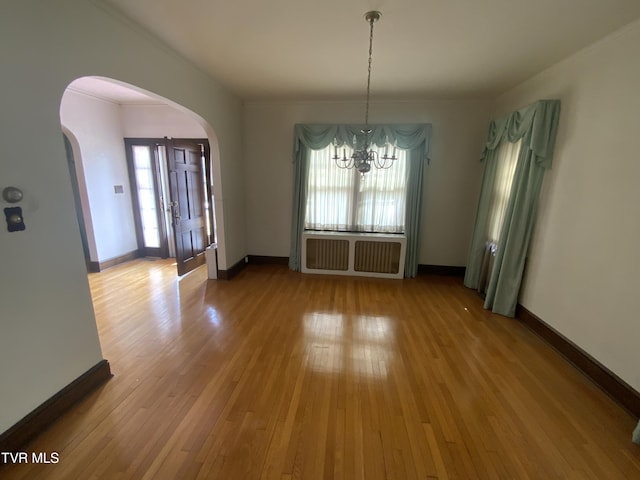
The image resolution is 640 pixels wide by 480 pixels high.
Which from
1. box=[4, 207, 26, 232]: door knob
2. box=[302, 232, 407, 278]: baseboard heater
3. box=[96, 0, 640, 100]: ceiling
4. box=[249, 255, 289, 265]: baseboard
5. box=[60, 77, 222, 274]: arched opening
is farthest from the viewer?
box=[249, 255, 289, 265]: baseboard

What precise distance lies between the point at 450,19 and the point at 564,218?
2093mm

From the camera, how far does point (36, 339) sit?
5.32 feet

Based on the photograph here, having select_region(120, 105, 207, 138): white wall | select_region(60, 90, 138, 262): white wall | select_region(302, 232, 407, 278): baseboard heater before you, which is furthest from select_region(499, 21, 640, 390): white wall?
select_region(60, 90, 138, 262): white wall

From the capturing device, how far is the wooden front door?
13.3ft

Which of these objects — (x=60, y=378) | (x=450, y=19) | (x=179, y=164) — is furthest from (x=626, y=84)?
(x=179, y=164)

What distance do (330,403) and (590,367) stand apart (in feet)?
7.24

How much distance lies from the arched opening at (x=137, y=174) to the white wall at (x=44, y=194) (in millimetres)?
1874

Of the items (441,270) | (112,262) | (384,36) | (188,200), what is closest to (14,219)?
(384,36)

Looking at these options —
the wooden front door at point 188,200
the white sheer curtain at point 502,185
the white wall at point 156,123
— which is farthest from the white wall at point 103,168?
the white sheer curtain at point 502,185

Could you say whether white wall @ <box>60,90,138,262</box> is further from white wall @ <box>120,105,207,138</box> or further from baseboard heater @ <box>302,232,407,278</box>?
baseboard heater @ <box>302,232,407,278</box>

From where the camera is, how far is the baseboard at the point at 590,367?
192 centimetres

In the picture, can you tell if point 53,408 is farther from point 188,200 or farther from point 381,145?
point 381,145

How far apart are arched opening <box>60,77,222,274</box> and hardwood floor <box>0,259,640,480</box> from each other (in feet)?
5.51

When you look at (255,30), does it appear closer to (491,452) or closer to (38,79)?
(38,79)
